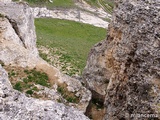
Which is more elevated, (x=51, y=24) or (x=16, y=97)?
(x=16, y=97)

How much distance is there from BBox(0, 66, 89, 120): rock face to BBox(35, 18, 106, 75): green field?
91.6 ft

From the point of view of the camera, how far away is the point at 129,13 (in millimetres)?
18594

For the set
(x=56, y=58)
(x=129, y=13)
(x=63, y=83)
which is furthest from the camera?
(x=56, y=58)

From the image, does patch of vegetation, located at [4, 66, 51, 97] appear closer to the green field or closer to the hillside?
the hillside

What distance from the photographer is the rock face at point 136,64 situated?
1554cm

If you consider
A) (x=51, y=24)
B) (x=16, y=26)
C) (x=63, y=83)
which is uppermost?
(x=16, y=26)

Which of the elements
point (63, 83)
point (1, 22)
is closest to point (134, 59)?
point (63, 83)

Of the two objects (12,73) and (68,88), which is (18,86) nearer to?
(12,73)

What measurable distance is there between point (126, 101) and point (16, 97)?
7026 millimetres

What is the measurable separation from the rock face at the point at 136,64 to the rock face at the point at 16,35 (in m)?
10.5

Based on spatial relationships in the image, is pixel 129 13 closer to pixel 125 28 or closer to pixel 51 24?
pixel 125 28

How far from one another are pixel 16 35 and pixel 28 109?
1928 centimetres

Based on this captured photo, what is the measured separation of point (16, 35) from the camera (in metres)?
30.1

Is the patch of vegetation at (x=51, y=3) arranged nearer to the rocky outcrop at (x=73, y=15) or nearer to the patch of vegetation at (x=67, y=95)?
the rocky outcrop at (x=73, y=15)
